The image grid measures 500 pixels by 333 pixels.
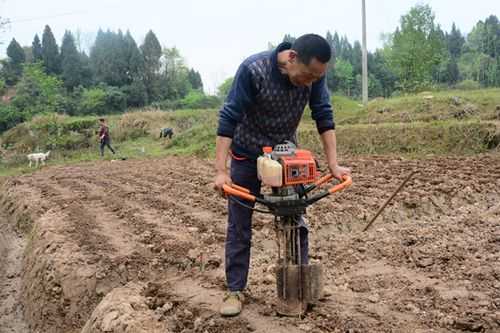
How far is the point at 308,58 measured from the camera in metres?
2.56

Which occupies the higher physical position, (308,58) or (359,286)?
(308,58)

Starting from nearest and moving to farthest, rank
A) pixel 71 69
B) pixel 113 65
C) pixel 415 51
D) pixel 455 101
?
pixel 455 101, pixel 415 51, pixel 113 65, pixel 71 69

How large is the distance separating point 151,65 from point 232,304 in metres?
43.9

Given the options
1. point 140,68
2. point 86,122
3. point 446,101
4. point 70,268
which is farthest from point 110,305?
point 140,68

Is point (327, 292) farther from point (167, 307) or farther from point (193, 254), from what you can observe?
point (193, 254)

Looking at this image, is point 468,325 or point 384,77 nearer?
point 468,325

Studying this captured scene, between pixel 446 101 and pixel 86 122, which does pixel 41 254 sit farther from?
pixel 86 122

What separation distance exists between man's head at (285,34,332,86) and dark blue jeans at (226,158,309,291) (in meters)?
0.67

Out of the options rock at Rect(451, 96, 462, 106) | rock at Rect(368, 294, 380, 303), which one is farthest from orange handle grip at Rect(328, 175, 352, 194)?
rock at Rect(451, 96, 462, 106)

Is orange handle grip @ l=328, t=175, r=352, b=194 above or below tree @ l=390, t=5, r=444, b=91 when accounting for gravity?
below

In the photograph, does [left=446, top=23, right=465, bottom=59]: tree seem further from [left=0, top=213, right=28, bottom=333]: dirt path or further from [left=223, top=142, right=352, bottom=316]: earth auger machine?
[left=223, top=142, right=352, bottom=316]: earth auger machine

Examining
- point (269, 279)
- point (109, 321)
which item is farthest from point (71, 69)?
point (269, 279)

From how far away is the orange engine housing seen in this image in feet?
8.75

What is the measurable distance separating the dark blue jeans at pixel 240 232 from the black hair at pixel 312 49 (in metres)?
0.78
